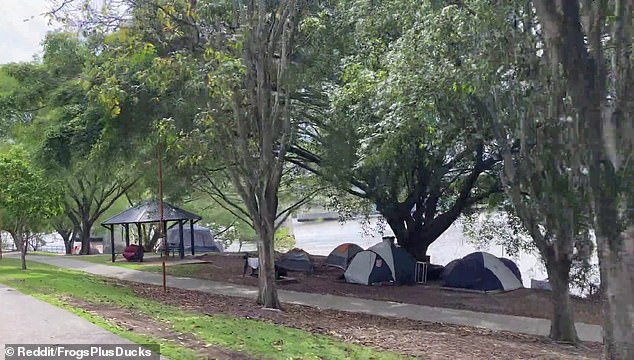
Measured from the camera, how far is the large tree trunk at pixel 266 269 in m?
15.2

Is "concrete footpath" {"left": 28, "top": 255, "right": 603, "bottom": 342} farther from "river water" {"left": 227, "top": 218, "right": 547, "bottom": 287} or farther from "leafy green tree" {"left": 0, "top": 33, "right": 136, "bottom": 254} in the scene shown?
"river water" {"left": 227, "top": 218, "right": 547, "bottom": 287}

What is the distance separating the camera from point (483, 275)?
20.3 meters

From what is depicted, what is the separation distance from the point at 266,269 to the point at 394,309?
354cm

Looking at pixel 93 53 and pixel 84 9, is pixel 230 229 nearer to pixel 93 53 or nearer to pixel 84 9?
pixel 93 53

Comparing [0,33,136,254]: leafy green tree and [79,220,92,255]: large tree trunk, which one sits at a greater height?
[0,33,136,254]: leafy green tree

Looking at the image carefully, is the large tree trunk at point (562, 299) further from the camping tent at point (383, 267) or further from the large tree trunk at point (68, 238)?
the large tree trunk at point (68, 238)

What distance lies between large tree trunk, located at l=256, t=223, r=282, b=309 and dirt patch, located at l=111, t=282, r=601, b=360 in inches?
12.7

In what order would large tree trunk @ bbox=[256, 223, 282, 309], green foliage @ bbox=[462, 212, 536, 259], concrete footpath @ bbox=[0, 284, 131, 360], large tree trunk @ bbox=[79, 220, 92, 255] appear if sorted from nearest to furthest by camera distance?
1. concrete footpath @ bbox=[0, 284, 131, 360]
2. large tree trunk @ bbox=[256, 223, 282, 309]
3. green foliage @ bbox=[462, 212, 536, 259]
4. large tree trunk @ bbox=[79, 220, 92, 255]

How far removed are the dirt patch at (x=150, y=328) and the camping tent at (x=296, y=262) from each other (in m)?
12.7

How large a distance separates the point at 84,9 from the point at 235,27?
3098 mm

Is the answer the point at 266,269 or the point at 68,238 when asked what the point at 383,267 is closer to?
the point at 266,269

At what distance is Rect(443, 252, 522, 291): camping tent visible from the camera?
20188 millimetres

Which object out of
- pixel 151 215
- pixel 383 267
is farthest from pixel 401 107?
pixel 151 215

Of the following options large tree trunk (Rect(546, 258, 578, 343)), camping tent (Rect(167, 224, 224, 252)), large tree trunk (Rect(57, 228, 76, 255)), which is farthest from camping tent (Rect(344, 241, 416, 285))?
large tree trunk (Rect(57, 228, 76, 255))
